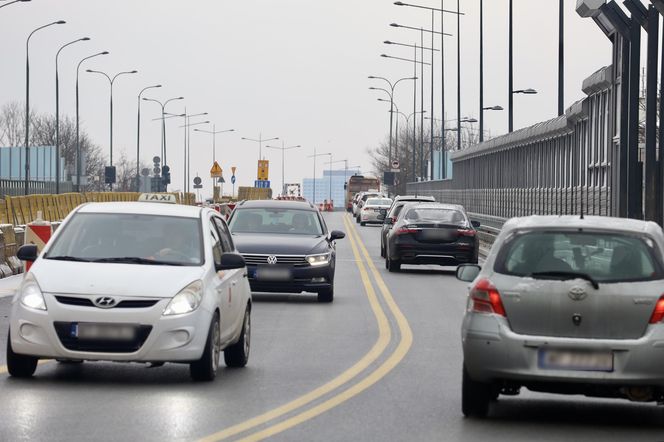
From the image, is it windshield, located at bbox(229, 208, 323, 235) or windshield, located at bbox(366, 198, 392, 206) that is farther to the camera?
windshield, located at bbox(366, 198, 392, 206)

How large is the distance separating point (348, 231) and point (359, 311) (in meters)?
43.7

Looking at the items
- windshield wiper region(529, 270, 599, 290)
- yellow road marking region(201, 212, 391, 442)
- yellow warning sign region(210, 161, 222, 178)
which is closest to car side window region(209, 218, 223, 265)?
yellow road marking region(201, 212, 391, 442)

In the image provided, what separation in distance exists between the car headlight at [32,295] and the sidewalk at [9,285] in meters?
10.9

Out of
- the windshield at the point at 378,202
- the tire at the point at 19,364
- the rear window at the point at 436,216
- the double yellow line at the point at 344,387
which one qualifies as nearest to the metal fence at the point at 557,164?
the rear window at the point at 436,216

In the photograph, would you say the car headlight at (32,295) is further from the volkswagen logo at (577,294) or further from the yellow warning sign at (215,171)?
the yellow warning sign at (215,171)

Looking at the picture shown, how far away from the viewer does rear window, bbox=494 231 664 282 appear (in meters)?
9.98

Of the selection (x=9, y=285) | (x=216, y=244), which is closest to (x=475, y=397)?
(x=216, y=244)

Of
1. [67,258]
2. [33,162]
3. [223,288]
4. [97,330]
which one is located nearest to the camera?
[97,330]

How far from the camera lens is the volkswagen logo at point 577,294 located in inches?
386

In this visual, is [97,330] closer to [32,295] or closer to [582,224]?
[32,295]

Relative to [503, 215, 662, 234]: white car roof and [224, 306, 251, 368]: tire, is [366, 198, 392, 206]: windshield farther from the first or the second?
[503, 215, 662, 234]: white car roof

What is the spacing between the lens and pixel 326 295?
880 inches

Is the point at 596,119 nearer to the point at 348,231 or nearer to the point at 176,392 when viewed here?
the point at 176,392

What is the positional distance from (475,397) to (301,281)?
1152 centimetres
